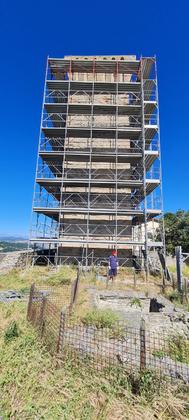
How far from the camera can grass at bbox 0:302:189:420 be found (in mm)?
3646

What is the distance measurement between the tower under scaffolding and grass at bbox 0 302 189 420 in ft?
53.0

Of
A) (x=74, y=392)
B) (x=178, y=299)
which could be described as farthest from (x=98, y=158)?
(x=74, y=392)

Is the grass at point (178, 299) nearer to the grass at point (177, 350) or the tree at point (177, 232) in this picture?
the grass at point (177, 350)

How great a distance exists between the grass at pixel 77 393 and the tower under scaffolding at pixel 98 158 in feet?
53.0

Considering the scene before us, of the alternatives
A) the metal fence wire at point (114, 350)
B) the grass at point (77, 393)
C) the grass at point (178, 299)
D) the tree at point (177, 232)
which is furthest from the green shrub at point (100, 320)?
the tree at point (177, 232)

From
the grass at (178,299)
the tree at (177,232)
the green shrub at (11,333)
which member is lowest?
the grass at (178,299)

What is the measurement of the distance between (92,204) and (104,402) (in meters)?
19.5

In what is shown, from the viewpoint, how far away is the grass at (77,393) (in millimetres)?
3646

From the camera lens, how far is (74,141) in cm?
2472

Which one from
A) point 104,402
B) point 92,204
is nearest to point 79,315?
point 104,402

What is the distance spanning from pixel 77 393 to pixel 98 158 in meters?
20.9

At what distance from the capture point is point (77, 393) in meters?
4.05

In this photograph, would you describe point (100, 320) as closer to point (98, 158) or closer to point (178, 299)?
point (178, 299)

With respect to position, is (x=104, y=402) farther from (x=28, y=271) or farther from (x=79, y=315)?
(x=28, y=271)
